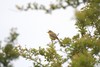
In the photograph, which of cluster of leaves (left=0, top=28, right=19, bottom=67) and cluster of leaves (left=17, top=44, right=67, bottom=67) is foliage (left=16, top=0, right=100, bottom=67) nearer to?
cluster of leaves (left=17, top=44, right=67, bottom=67)

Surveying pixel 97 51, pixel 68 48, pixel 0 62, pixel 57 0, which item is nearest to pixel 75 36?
pixel 68 48

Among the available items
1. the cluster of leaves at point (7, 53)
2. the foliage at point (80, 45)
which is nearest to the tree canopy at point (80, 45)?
the foliage at point (80, 45)

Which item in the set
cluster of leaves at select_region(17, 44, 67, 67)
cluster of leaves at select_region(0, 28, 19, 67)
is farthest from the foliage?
cluster of leaves at select_region(0, 28, 19, 67)

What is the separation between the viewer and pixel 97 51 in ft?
28.7

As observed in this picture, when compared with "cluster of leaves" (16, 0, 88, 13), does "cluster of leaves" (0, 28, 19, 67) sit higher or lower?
higher

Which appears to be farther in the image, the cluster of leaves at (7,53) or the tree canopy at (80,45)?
the cluster of leaves at (7,53)

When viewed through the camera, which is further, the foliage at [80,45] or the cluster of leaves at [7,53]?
the cluster of leaves at [7,53]

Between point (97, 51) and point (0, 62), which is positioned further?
point (0, 62)

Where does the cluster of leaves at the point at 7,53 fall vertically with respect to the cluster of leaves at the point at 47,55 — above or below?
above

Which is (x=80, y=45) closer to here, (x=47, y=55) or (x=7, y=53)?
(x=47, y=55)

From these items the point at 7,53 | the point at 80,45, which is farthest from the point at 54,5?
the point at 7,53

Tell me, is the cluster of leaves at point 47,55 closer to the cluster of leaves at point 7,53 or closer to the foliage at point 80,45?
the foliage at point 80,45

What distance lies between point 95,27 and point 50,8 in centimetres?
289

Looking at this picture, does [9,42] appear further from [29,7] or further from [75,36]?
[29,7]
